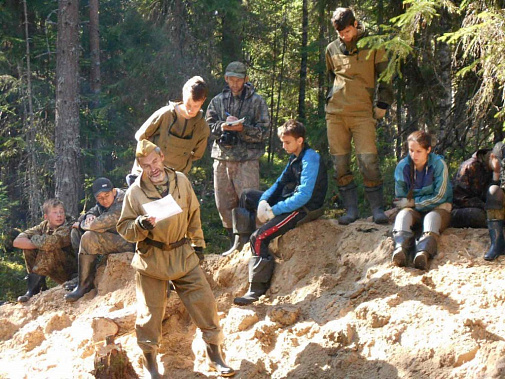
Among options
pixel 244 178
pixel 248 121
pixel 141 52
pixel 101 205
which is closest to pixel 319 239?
pixel 244 178

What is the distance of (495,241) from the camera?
240 inches

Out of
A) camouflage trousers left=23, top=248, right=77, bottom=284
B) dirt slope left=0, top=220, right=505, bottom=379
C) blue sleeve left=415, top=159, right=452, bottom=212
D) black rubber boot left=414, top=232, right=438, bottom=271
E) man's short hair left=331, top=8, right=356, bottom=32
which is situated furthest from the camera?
camouflage trousers left=23, top=248, right=77, bottom=284

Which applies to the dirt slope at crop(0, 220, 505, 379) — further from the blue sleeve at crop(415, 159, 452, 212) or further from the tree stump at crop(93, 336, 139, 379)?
the blue sleeve at crop(415, 159, 452, 212)

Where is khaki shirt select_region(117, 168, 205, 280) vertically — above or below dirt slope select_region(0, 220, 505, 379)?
above

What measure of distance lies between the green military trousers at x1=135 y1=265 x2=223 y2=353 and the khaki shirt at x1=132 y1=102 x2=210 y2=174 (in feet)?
6.27

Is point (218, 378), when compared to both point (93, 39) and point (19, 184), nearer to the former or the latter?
point (19, 184)

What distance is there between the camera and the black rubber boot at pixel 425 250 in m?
6.15

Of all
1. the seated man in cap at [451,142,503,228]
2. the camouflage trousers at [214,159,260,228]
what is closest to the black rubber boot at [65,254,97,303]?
the camouflage trousers at [214,159,260,228]

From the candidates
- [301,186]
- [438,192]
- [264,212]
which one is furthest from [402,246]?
[264,212]

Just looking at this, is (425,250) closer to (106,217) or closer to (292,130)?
(292,130)

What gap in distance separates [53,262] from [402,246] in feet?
15.9

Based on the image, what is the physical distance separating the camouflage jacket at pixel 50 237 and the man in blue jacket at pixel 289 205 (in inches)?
114

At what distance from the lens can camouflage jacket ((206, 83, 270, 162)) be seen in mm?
7957

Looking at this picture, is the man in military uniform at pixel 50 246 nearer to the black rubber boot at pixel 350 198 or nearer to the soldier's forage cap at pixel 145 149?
the soldier's forage cap at pixel 145 149
